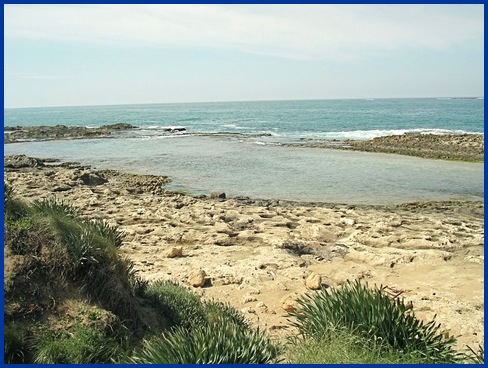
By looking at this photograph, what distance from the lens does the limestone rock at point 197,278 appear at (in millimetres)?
9214

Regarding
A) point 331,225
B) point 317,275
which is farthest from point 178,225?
point 317,275

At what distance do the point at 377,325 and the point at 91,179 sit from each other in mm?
16753

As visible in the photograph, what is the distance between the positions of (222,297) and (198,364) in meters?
4.44

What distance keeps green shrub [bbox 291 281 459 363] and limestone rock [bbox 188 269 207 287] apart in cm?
355

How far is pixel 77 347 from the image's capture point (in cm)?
532

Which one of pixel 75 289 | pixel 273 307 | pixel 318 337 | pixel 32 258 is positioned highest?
pixel 32 258

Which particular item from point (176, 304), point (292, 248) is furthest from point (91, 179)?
point (176, 304)

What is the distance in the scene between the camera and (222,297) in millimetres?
8898

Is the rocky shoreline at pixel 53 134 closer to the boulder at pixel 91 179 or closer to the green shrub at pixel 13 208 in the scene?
the boulder at pixel 91 179

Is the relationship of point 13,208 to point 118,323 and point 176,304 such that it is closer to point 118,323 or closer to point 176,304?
point 118,323

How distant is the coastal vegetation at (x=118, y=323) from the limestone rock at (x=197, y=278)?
2128 mm

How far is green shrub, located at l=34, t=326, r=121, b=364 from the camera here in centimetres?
517

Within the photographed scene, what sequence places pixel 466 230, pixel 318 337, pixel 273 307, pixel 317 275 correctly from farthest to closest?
pixel 466 230
pixel 317 275
pixel 273 307
pixel 318 337

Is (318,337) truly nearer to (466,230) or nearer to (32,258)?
(32,258)
